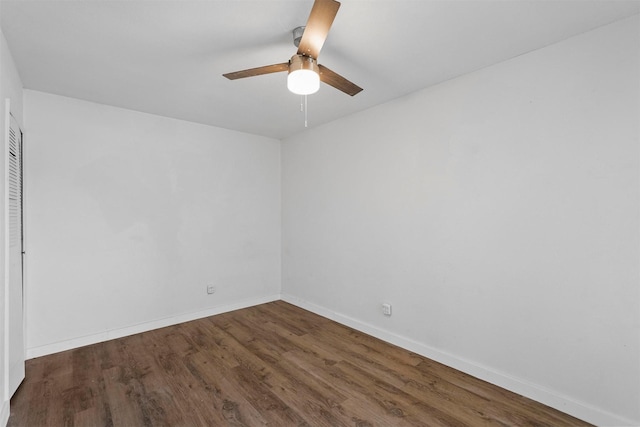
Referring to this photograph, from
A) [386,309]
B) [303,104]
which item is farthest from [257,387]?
[303,104]

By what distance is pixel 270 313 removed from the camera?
388 centimetres

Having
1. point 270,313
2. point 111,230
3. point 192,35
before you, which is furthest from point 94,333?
point 192,35

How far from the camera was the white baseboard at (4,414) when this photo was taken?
1.77 metres

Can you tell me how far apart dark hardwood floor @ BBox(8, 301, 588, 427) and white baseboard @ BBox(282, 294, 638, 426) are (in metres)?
0.05

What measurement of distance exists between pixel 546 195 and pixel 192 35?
8.47ft

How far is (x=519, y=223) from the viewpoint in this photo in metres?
2.15

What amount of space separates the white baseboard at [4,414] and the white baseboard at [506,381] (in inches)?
110

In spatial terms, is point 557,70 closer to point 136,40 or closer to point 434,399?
point 434,399

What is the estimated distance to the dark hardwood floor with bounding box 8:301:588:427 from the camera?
6.28 feet

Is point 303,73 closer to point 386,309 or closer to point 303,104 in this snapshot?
point 303,104

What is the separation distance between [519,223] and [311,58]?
1846mm

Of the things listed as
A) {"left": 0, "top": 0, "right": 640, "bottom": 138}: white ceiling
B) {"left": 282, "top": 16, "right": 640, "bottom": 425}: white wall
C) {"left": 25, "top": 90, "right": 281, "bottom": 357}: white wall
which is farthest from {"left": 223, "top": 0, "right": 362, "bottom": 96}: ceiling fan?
{"left": 25, "top": 90, "right": 281, "bottom": 357}: white wall

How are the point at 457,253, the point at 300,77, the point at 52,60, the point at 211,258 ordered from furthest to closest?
the point at 211,258, the point at 457,253, the point at 52,60, the point at 300,77

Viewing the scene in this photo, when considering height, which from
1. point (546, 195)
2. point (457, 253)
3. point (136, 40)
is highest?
point (136, 40)
